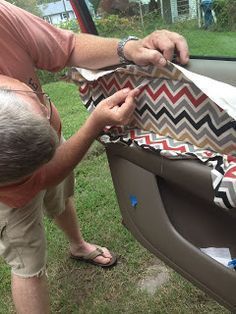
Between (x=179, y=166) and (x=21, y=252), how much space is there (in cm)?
74

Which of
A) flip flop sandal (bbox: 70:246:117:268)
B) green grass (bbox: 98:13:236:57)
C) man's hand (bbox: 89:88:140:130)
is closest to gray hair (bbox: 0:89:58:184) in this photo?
man's hand (bbox: 89:88:140:130)

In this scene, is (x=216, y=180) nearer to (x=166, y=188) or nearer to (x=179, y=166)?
(x=179, y=166)

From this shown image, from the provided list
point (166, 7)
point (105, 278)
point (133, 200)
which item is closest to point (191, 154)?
point (133, 200)

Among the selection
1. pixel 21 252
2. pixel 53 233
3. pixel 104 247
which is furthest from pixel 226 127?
pixel 53 233

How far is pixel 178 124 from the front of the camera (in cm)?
137

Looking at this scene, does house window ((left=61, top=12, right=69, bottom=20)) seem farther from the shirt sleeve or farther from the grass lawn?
the grass lawn

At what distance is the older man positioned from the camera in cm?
126

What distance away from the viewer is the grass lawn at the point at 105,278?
2.06 metres

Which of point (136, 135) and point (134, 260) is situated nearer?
point (136, 135)

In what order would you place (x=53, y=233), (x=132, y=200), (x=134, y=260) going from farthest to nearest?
(x=53, y=233)
(x=134, y=260)
(x=132, y=200)

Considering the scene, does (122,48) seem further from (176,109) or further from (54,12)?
(54,12)

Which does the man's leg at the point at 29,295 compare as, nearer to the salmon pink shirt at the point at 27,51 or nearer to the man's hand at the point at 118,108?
the salmon pink shirt at the point at 27,51

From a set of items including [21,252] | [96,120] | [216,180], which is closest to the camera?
[216,180]

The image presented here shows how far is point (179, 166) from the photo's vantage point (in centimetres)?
133
